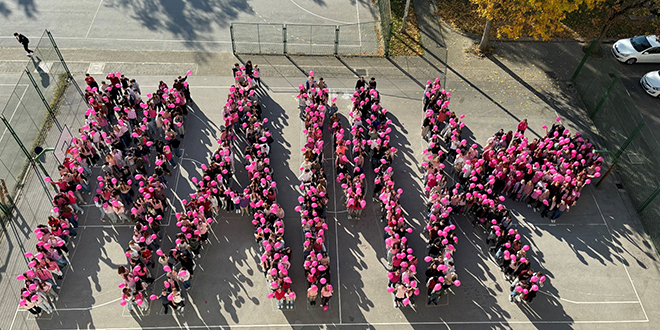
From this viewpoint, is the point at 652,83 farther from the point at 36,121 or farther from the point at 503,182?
the point at 36,121

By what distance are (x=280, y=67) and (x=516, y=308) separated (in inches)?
716

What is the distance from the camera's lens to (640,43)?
28234 millimetres

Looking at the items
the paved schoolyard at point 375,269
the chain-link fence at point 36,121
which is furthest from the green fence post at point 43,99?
the paved schoolyard at point 375,269

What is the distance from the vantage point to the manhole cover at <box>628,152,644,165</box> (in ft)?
70.5

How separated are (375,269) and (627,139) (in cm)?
1456

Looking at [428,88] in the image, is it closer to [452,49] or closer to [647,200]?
[452,49]

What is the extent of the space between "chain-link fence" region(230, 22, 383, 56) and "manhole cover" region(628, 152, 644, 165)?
14.9 metres

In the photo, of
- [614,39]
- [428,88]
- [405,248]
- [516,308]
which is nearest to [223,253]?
[405,248]

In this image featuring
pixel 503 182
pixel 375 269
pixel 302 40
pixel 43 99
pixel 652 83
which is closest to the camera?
pixel 375 269

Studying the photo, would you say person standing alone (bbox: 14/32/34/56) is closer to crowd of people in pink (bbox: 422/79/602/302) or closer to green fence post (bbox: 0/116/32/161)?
green fence post (bbox: 0/116/32/161)

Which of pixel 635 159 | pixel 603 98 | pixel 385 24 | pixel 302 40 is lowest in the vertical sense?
pixel 302 40

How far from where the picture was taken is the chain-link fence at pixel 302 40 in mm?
28266

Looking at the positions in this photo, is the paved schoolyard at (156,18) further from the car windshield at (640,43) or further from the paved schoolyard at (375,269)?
the car windshield at (640,43)

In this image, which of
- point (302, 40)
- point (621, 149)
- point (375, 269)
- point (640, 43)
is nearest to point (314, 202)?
point (375, 269)
